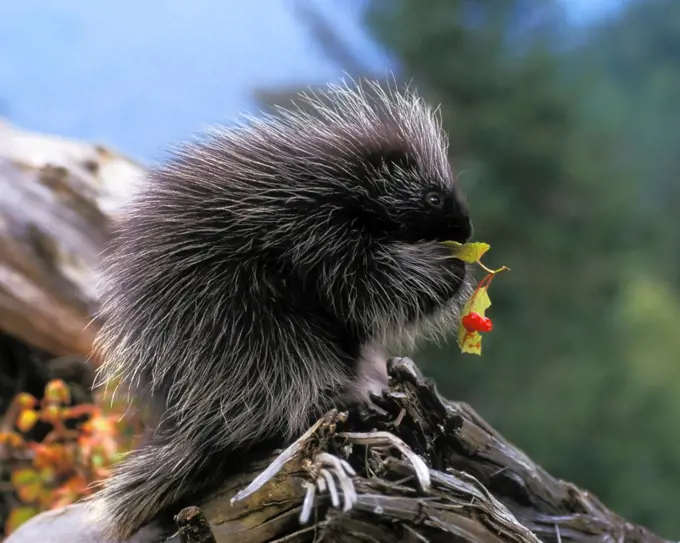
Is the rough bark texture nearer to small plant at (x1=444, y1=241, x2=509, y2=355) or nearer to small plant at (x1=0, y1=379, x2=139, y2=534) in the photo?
small plant at (x1=444, y1=241, x2=509, y2=355)

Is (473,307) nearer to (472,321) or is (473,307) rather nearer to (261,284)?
(472,321)

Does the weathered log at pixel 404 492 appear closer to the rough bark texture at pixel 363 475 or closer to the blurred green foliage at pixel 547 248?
the rough bark texture at pixel 363 475

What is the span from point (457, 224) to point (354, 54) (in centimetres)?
190

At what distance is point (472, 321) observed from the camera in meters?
1.07

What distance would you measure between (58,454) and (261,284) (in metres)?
1.01

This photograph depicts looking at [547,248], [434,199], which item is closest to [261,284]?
[434,199]

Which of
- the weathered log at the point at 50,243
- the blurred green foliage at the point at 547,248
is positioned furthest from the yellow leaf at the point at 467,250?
the blurred green foliage at the point at 547,248

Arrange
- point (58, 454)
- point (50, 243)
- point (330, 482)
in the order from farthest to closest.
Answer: point (50, 243) → point (58, 454) → point (330, 482)

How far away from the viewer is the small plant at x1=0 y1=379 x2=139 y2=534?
5.30ft

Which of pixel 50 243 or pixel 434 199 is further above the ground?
pixel 434 199

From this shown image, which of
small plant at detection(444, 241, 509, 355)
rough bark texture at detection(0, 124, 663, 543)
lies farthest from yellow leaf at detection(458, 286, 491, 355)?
rough bark texture at detection(0, 124, 663, 543)

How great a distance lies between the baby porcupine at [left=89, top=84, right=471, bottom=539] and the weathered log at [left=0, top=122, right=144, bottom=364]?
0.77m

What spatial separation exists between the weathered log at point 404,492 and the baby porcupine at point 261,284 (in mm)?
76

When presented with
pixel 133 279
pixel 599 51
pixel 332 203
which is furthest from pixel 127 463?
pixel 599 51
